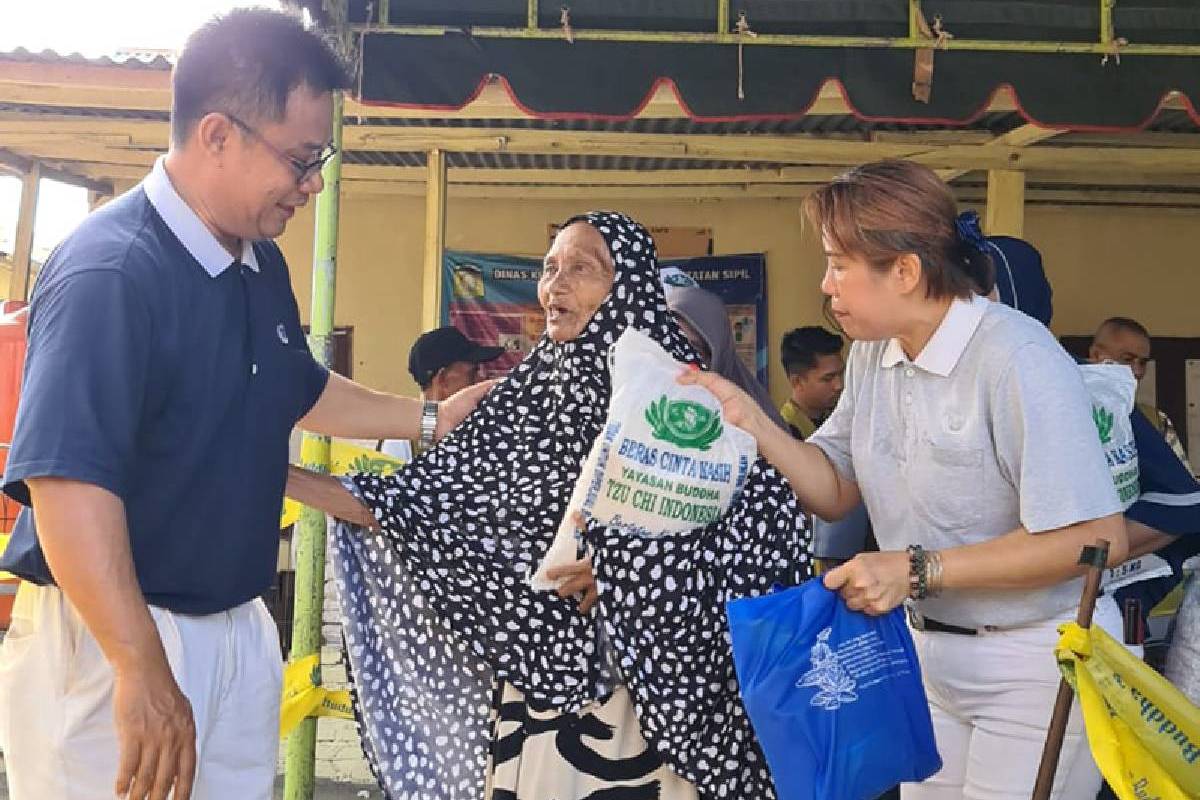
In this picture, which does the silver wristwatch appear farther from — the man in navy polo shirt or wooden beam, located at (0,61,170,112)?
wooden beam, located at (0,61,170,112)

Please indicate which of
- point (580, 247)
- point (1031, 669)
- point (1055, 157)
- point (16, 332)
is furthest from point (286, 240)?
point (1031, 669)

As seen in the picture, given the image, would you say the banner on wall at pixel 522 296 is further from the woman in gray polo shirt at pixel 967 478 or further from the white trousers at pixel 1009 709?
the white trousers at pixel 1009 709

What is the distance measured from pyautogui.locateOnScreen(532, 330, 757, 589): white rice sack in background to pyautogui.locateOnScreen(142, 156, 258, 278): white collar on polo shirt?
84 cm

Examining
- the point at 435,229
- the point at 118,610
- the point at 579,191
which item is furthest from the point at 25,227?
the point at 118,610

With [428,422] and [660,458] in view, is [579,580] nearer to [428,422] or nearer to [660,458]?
[660,458]

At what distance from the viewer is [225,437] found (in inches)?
77.9

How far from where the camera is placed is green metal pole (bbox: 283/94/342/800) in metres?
3.39

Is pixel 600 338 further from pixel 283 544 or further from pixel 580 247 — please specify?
pixel 283 544

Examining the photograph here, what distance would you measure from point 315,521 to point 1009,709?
2.01 m

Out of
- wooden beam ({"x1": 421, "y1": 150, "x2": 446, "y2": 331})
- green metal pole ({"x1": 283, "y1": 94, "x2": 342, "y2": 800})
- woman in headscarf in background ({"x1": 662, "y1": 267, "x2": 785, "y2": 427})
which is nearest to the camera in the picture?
woman in headscarf in background ({"x1": 662, "y1": 267, "x2": 785, "y2": 427})

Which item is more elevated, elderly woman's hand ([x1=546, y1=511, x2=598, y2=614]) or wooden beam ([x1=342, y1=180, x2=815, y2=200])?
wooden beam ([x1=342, y1=180, x2=815, y2=200])

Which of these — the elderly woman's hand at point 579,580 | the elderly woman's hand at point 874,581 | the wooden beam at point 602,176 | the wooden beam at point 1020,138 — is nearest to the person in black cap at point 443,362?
the elderly woman's hand at point 579,580

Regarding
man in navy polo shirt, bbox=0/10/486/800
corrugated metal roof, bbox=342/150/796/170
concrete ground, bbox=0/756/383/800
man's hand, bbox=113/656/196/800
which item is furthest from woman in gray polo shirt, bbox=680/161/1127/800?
corrugated metal roof, bbox=342/150/796/170

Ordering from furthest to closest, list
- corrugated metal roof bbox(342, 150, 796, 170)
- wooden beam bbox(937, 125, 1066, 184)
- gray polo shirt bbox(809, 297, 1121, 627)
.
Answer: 1. corrugated metal roof bbox(342, 150, 796, 170)
2. wooden beam bbox(937, 125, 1066, 184)
3. gray polo shirt bbox(809, 297, 1121, 627)
